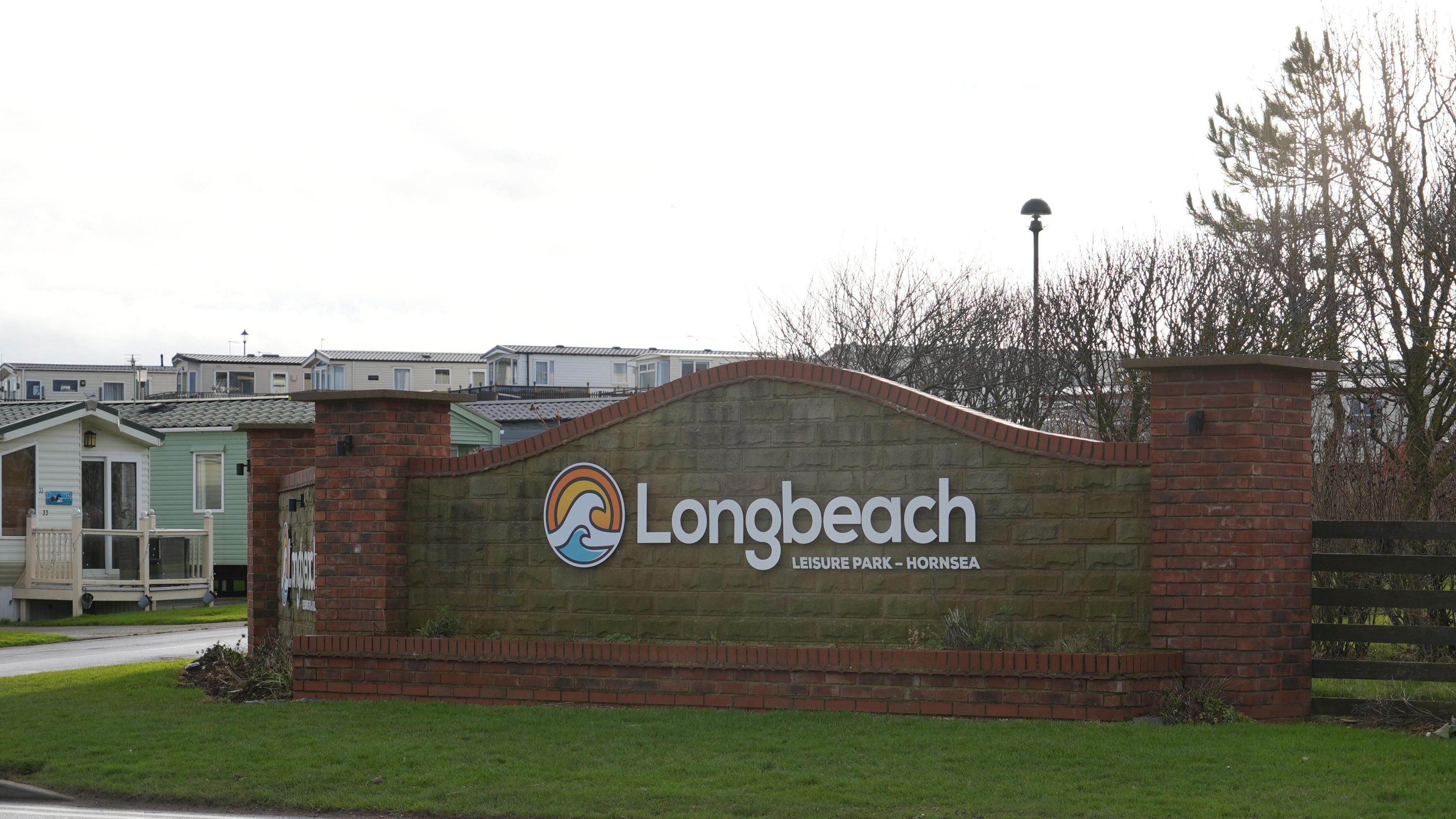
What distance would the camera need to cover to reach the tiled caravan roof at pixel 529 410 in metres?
44.6

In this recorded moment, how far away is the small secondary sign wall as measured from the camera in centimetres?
1049

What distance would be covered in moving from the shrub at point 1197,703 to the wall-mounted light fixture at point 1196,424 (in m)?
1.69

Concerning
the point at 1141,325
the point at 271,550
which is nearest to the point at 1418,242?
the point at 1141,325

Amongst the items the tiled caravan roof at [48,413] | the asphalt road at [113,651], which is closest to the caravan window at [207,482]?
the tiled caravan roof at [48,413]

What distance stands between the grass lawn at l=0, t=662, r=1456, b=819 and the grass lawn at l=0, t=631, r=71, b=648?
12.3 m

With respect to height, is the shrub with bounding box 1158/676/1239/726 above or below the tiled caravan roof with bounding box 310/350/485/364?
below

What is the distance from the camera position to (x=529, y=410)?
46.0 metres

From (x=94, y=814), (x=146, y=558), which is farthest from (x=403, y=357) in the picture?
(x=94, y=814)

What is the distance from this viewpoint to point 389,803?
27.0 ft

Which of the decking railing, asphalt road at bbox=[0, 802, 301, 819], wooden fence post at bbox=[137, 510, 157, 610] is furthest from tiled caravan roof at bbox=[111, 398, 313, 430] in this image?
asphalt road at bbox=[0, 802, 301, 819]

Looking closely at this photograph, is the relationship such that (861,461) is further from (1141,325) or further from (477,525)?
(1141,325)

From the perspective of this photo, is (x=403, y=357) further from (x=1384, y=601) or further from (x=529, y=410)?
(x=1384, y=601)

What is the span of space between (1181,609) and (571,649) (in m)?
4.67

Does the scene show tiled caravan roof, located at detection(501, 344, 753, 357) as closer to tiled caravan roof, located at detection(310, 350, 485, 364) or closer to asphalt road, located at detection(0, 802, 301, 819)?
tiled caravan roof, located at detection(310, 350, 485, 364)
